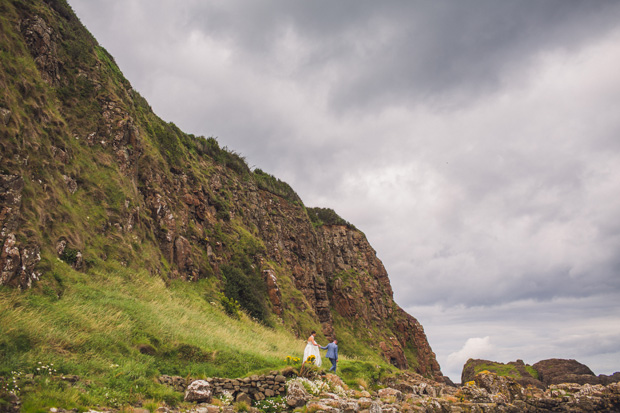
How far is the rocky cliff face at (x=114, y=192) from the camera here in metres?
15.0

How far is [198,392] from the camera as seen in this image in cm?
1099

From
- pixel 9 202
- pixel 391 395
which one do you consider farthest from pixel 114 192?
pixel 391 395

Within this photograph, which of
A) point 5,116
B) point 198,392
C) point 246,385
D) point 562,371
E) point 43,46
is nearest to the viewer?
point 198,392

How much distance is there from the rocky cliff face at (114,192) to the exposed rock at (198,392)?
273 inches

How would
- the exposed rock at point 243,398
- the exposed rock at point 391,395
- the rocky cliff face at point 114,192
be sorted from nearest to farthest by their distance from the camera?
the exposed rock at point 243,398
the rocky cliff face at point 114,192
the exposed rock at point 391,395

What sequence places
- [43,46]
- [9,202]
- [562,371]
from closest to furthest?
[9,202]
[43,46]
[562,371]

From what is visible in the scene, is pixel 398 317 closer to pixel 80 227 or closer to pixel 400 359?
pixel 400 359

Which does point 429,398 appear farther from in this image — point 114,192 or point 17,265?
point 114,192

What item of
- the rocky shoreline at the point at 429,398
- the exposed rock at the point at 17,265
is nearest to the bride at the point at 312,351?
the rocky shoreline at the point at 429,398

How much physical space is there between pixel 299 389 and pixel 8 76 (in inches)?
768

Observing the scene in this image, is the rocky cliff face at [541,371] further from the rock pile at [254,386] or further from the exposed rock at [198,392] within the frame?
the exposed rock at [198,392]

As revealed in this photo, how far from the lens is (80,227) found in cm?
1752

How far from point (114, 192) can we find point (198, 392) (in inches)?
593

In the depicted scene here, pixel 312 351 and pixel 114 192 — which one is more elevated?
pixel 114 192
